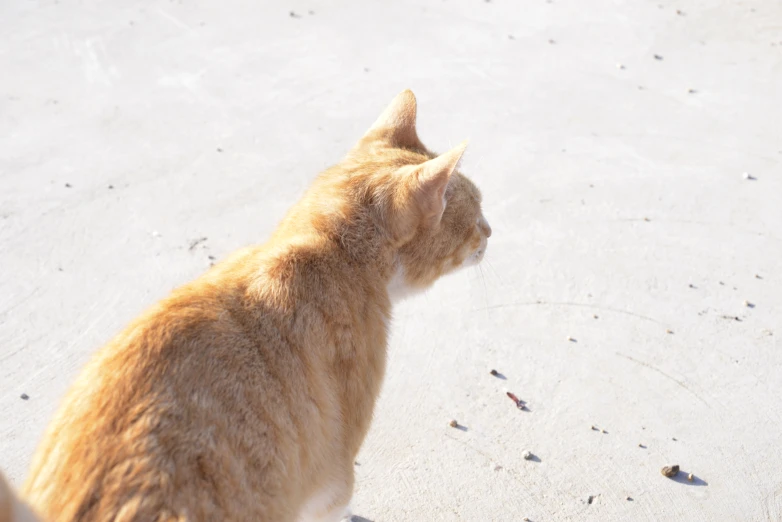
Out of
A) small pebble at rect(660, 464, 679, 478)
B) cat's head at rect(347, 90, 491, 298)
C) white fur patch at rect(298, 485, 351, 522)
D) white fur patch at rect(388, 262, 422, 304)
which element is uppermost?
cat's head at rect(347, 90, 491, 298)

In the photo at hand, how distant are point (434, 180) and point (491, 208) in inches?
81.1

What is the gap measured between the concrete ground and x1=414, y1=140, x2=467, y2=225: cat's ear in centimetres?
113

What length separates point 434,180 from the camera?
2510 millimetres

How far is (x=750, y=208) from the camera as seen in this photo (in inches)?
179

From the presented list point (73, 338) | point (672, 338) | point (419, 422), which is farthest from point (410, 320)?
point (73, 338)

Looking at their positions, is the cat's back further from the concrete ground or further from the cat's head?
the concrete ground

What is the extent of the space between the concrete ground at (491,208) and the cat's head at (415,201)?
848 mm

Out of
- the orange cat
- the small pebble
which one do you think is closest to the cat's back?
the orange cat

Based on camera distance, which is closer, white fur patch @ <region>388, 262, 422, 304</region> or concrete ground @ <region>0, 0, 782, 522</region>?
white fur patch @ <region>388, 262, 422, 304</region>

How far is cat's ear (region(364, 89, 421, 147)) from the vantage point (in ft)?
10.2

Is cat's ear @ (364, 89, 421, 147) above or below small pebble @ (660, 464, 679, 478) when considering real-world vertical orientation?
above

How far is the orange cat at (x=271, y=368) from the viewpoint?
191 centimetres

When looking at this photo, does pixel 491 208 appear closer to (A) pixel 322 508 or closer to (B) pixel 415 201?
(B) pixel 415 201

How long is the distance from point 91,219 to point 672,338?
308 centimetres
